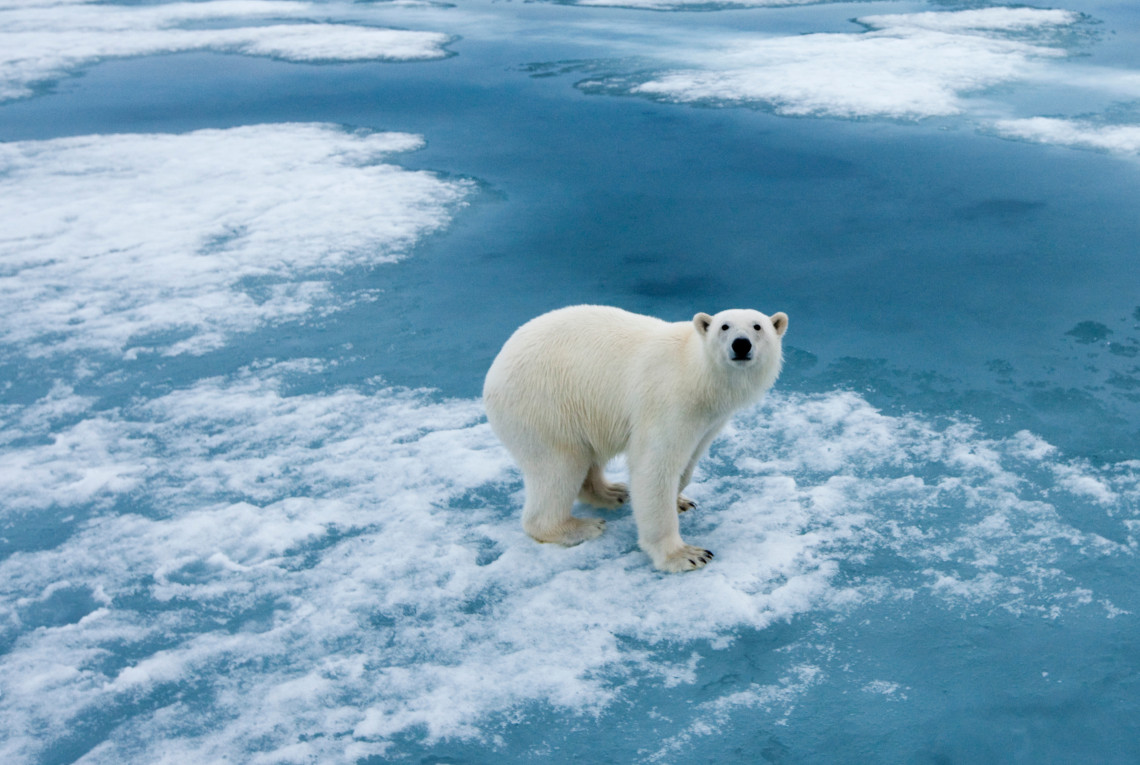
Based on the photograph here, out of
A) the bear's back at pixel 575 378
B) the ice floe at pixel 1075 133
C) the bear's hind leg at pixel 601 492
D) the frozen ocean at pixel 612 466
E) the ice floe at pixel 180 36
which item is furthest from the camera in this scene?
the ice floe at pixel 180 36

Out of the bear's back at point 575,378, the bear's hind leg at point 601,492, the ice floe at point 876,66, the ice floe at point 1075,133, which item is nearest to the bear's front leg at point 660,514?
the bear's back at point 575,378

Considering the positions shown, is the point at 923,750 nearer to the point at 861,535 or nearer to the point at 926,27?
the point at 861,535

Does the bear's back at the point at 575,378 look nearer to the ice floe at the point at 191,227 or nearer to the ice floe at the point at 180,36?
the ice floe at the point at 191,227

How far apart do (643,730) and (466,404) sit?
97.1 inches

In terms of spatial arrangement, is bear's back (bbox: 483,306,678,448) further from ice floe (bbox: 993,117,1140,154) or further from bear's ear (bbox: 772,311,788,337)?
ice floe (bbox: 993,117,1140,154)

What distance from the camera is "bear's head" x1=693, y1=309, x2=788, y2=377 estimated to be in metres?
3.28

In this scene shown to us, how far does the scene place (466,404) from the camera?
203 inches

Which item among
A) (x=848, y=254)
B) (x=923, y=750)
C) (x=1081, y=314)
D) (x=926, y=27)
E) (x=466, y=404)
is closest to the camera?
(x=923, y=750)

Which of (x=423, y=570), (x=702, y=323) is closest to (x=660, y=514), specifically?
(x=702, y=323)

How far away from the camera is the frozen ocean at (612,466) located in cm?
321

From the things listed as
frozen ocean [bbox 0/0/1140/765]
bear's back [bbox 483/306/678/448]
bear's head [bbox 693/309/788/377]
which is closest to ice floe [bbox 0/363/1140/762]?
frozen ocean [bbox 0/0/1140/765]

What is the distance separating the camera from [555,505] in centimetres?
388

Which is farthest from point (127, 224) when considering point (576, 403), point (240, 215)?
point (576, 403)

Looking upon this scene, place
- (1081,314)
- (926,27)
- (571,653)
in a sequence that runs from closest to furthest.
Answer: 1. (571,653)
2. (1081,314)
3. (926,27)
